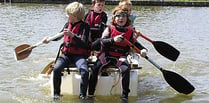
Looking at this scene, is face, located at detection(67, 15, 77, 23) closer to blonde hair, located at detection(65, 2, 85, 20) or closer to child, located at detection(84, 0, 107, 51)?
blonde hair, located at detection(65, 2, 85, 20)

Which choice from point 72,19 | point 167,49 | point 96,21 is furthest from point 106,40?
point 96,21

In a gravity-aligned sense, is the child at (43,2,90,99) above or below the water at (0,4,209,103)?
above

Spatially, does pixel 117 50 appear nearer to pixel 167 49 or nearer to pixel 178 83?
pixel 167 49

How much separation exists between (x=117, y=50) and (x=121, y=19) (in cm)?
48

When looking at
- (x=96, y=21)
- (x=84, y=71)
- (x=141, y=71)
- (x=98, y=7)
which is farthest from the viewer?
(x=141, y=71)

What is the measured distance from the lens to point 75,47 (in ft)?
21.0

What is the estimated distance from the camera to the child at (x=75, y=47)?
6195mm

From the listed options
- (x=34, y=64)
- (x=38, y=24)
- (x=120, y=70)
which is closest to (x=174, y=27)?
(x=38, y=24)

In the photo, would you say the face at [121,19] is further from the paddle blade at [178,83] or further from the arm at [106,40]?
the paddle blade at [178,83]

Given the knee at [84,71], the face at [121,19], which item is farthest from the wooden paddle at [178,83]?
the knee at [84,71]

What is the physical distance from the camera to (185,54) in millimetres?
11078

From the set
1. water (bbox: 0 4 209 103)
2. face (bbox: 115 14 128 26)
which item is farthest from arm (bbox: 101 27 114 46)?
water (bbox: 0 4 209 103)

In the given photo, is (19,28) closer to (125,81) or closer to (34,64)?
(34,64)

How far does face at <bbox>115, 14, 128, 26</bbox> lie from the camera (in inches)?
249
